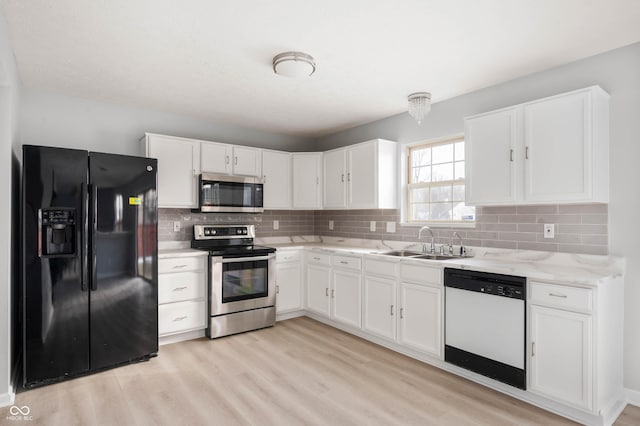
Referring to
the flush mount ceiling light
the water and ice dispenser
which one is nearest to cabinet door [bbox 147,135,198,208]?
the water and ice dispenser

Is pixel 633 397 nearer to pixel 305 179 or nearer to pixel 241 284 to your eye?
pixel 241 284

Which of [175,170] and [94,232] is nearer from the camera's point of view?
[94,232]

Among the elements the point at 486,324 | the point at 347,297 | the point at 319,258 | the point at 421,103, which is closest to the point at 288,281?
the point at 319,258

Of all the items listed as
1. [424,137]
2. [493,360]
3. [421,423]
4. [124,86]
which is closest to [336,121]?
[424,137]

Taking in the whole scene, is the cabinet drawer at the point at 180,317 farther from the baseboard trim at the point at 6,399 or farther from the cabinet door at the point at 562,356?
the cabinet door at the point at 562,356

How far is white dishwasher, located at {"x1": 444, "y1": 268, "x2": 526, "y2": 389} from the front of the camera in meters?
2.55

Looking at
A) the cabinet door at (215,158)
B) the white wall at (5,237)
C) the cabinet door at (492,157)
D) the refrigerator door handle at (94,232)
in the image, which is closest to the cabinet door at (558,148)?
the cabinet door at (492,157)

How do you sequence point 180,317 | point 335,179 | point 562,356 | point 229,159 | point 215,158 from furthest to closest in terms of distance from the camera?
point 335,179
point 229,159
point 215,158
point 180,317
point 562,356

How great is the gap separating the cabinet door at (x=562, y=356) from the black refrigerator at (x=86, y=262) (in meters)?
3.04

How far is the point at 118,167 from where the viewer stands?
10.2 ft

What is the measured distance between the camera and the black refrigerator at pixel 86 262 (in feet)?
8.90

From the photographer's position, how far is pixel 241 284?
4.00 meters

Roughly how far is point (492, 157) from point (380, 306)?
1.68 metres

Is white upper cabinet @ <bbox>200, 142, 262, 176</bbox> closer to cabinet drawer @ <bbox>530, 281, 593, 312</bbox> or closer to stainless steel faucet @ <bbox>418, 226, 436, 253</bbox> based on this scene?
stainless steel faucet @ <bbox>418, 226, 436, 253</bbox>
